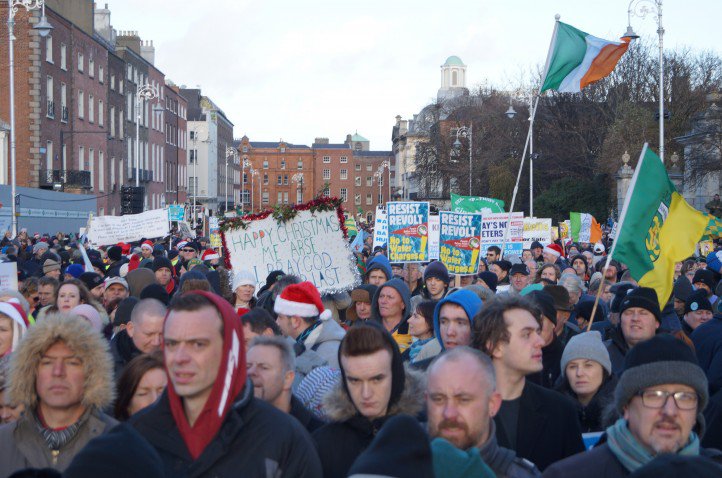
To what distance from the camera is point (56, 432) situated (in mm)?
4332

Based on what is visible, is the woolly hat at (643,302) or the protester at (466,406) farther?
the woolly hat at (643,302)

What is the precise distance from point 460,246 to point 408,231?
101 cm

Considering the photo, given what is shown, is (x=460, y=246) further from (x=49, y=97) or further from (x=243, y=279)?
(x=49, y=97)

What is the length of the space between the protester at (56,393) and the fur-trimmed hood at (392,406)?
947 millimetres

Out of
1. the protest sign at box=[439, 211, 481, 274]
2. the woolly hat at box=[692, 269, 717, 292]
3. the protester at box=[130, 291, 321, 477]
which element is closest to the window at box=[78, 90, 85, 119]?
the protest sign at box=[439, 211, 481, 274]

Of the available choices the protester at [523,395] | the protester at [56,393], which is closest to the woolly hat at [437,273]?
the protester at [523,395]

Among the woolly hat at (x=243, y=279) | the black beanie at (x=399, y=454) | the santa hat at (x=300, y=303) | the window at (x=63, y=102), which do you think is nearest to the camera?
the black beanie at (x=399, y=454)

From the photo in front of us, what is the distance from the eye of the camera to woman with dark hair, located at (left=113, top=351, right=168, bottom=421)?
516cm

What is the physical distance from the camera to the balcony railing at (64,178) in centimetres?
4794

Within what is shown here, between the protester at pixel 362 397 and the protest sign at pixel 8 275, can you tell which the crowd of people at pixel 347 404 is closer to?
the protester at pixel 362 397

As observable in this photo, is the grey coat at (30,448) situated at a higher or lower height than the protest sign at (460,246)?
lower

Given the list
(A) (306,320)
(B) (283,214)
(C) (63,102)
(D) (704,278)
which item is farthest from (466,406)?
(C) (63,102)

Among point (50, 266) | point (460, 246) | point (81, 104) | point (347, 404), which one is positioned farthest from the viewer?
point (81, 104)

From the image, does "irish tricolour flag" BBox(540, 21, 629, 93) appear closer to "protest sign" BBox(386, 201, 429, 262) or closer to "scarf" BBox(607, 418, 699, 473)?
"protest sign" BBox(386, 201, 429, 262)
